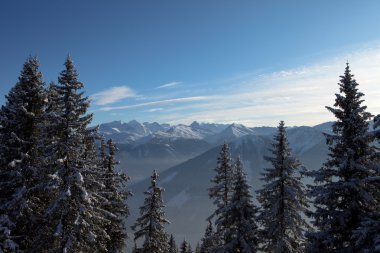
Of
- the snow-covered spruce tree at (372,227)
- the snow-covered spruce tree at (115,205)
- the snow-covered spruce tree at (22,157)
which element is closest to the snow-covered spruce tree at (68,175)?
the snow-covered spruce tree at (22,157)

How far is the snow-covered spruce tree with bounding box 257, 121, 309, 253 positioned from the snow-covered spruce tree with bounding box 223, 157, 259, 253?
3.04 feet

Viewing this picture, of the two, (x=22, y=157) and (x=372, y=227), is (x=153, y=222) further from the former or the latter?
(x=372, y=227)

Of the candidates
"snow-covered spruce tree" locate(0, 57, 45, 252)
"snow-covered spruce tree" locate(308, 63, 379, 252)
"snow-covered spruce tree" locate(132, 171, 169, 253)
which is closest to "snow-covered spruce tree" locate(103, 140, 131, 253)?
"snow-covered spruce tree" locate(132, 171, 169, 253)

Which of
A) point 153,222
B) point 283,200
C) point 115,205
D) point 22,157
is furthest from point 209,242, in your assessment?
point 22,157

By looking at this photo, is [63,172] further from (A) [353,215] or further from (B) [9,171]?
(A) [353,215]

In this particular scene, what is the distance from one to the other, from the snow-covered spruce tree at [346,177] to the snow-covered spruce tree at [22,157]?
14770 millimetres

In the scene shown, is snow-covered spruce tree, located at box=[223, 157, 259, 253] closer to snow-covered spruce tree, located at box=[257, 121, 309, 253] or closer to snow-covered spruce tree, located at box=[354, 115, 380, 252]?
snow-covered spruce tree, located at box=[257, 121, 309, 253]

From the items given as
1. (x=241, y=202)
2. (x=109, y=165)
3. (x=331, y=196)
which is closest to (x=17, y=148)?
(x=109, y=165)

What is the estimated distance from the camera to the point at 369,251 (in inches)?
535

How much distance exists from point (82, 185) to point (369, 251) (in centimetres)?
1445

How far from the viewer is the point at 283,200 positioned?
78.5ft

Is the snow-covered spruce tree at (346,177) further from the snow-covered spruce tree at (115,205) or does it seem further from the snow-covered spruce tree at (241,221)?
the snow-covered spruce tree at (115,205)

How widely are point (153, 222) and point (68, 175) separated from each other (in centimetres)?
1357

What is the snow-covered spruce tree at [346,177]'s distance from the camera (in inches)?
642
